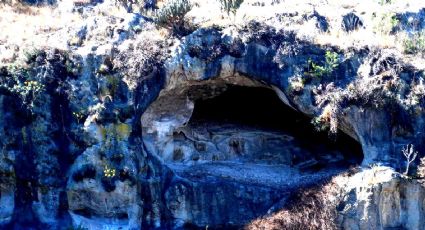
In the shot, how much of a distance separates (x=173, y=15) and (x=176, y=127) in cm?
287

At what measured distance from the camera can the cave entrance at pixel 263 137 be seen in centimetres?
1430

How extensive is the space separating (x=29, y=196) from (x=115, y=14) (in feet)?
17.0

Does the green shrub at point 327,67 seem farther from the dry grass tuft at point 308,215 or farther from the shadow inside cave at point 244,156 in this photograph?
the dry grass tuft at point 308,215

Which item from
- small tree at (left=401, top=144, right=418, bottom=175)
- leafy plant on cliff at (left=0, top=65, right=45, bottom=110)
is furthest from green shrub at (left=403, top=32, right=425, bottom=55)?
leafy plant on cliff at (left=0, top=65, right=45, bottom=110)

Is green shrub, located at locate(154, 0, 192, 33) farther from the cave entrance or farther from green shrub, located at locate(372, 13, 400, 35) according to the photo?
green shrub, located at locate(372, 13, 400, 35)

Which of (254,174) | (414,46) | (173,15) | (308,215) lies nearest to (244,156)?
(254,174)

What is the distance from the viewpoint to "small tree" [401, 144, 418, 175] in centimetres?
1175

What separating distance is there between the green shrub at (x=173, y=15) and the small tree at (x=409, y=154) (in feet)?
19.4

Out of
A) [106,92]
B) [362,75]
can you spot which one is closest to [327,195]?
[362,75]

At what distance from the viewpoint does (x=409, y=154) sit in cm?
1168

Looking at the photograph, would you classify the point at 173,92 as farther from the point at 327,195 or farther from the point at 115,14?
the point at 327,195

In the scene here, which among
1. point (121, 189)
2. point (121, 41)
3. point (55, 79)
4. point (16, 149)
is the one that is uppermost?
point (121, 41)

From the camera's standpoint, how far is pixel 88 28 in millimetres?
12727

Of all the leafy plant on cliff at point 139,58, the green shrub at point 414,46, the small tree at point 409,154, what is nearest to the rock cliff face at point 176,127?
the leafy plant on cliff at point 139,58
